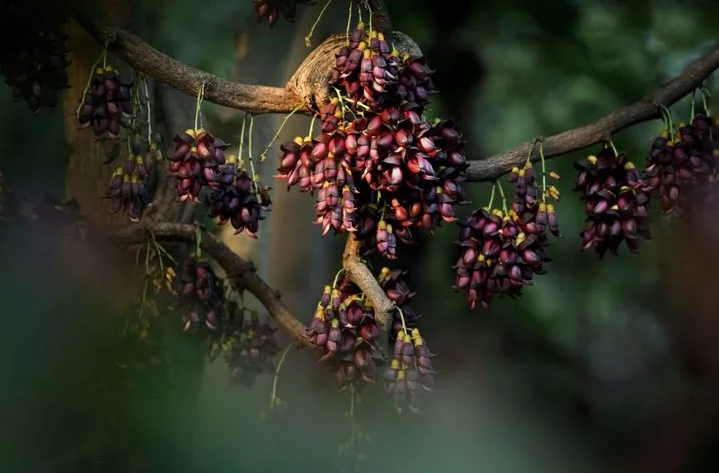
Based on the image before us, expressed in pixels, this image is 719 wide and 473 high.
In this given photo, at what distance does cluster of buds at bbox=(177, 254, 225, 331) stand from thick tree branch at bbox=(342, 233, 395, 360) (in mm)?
176

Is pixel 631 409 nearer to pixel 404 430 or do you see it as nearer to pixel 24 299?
pixel 404 430

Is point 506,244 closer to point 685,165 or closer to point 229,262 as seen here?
point 685,165

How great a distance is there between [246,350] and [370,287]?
236mm

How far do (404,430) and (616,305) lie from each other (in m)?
0.59

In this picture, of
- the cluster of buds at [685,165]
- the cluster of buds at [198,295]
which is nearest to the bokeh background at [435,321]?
the cluster of buds at [198,295]

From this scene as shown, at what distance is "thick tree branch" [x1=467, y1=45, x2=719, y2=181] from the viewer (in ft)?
3.34

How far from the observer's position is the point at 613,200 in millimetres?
1005

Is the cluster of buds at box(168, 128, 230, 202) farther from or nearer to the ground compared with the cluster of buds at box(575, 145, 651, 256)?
nearer to the ground

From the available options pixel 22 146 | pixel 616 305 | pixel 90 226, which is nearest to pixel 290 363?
pixel 90 226

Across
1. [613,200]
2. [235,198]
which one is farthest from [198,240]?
[613,200]

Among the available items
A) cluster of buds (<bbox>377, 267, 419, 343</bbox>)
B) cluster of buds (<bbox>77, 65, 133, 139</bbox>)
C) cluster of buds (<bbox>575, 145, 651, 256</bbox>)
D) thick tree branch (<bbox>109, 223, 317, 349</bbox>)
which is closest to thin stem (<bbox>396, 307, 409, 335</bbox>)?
cluster of buds (<bbox>377, 267, 419, 343</bbox>)

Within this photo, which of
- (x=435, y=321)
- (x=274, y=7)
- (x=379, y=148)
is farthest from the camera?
(x=435, y=321)

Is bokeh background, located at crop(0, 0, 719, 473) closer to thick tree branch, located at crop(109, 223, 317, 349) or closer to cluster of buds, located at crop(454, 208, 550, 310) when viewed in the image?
thick tree branch, located at crop(109, 223, 317, 349)

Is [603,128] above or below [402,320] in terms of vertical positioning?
above
